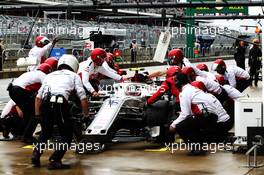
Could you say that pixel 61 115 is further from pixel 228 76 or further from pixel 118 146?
pixel 228 76

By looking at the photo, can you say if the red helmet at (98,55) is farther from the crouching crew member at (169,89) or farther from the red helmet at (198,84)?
the red helmet at (198,84)

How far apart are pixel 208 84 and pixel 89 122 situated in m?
2.57

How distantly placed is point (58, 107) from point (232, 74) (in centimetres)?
639

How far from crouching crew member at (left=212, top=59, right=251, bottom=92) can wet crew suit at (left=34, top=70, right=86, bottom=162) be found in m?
5.19

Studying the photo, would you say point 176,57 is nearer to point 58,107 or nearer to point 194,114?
point 194,114

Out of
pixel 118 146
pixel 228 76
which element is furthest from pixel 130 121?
pixel 228 76

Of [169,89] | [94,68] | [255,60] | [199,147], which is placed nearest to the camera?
[199,147]

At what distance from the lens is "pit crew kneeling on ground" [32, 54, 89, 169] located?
1002 centimetres

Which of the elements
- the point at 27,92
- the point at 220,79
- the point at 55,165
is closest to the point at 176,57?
the point at 220,79

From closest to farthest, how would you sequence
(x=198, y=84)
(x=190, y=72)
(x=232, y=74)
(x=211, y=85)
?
1. (x=198, y=84)
2. (x=190, y=72)
3. (x=211, y=85)
4. (x=232, y=74)

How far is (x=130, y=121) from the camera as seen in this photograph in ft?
40.3

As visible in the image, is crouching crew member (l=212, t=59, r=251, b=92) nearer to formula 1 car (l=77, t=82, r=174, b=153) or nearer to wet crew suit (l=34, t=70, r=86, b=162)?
formula 1 car (l=77, t=82, r=174, b=153)

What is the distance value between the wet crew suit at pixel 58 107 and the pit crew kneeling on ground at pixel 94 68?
233 cm

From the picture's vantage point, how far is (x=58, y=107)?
32.9ft
